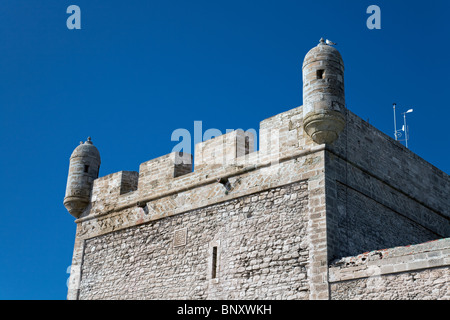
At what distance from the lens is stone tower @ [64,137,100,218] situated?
17.0 m

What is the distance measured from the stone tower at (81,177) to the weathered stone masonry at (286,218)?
0.79 meters

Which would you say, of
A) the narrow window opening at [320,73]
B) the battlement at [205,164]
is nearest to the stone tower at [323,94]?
the narrow window opening at [320,73]

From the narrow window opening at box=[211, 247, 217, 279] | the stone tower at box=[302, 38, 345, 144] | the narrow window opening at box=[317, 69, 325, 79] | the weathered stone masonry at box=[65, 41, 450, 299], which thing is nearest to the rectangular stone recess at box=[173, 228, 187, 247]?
the weathered stone masonry at box=[65, 41, 450, 299]

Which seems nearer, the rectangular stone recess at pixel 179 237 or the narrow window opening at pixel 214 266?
the narrow window opening at pixel 214 266

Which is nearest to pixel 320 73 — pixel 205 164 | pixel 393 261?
pixel 205 164

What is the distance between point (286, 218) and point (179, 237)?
111 inches

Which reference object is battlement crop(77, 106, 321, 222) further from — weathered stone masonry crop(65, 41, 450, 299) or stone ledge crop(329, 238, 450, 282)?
stone ledge crop(329, 238, 450, 282)

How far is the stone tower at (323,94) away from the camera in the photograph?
12.7 metres

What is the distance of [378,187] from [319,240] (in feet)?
7.87

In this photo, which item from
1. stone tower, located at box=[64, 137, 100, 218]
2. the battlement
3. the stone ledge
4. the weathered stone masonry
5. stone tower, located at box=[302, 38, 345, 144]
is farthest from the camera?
stone tower, located at box=[64, 137, 100, 218]

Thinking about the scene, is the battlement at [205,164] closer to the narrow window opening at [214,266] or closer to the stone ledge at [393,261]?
the narrow window opening at [214,266]

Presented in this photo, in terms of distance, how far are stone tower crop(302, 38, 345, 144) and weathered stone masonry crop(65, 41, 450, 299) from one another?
0.07 ft
